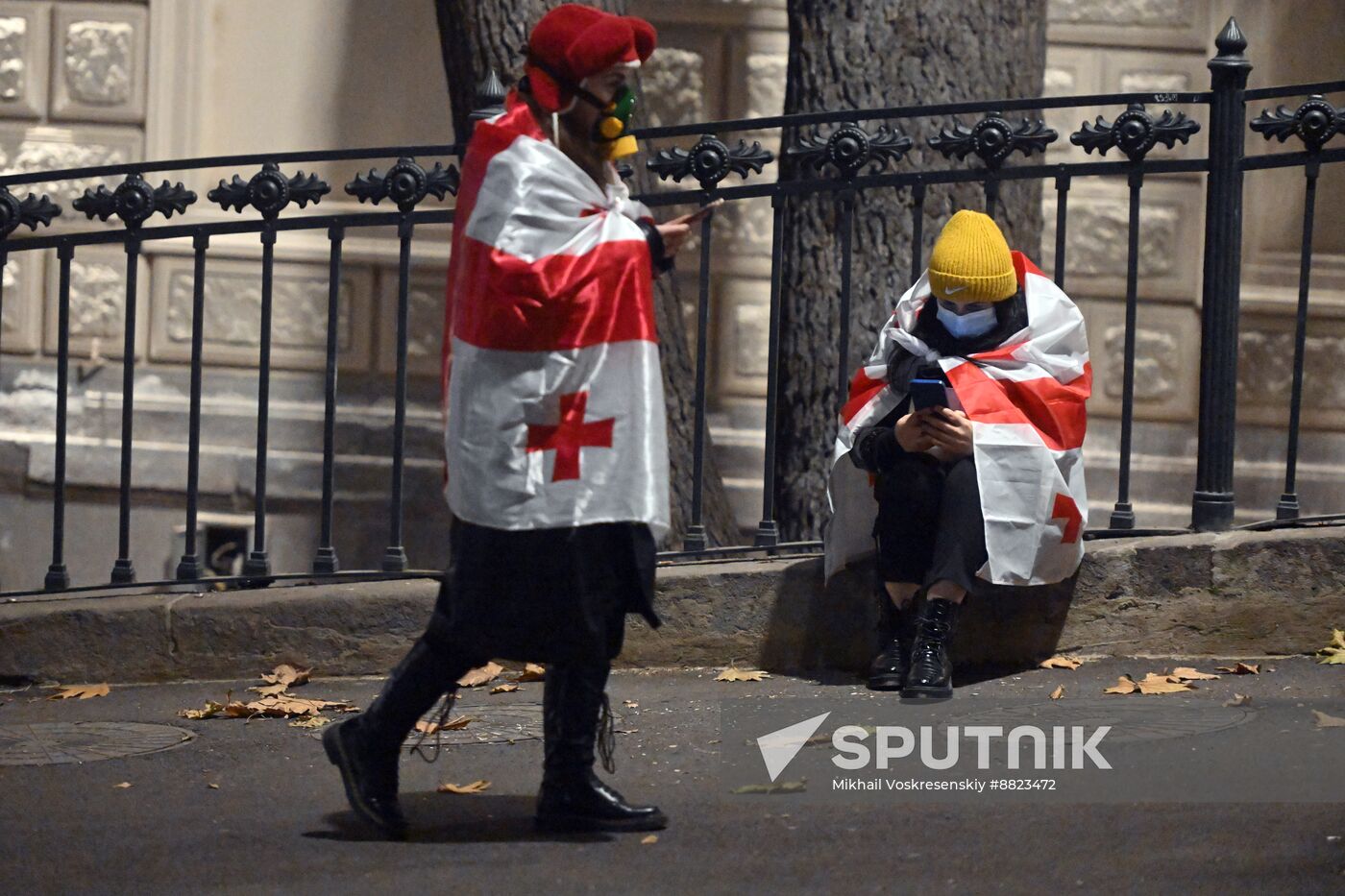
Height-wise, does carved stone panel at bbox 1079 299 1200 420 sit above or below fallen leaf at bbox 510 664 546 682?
above

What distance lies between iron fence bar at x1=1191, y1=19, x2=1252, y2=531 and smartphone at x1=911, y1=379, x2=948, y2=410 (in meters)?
0.99

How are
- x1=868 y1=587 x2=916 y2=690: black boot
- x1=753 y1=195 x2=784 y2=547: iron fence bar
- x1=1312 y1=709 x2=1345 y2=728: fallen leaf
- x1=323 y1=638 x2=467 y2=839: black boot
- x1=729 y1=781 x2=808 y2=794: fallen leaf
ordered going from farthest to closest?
x1=753 y1=195 x2=784 y2=547: iron fence bar < x1=868 y1=587 x2=916 y2=690: black boot < x1=1312 y1=709 x2=1345 y2=728: fallen leaf < x1=729 y1=781 x2=808 y2=794: fallen leaf < x1=323 y1=638 x2=467 y2=839: black boot

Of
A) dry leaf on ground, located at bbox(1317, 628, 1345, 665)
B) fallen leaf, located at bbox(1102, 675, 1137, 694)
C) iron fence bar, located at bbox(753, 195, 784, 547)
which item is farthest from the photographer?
iron fence bar, located at bbox(753, 195, 784, 547)

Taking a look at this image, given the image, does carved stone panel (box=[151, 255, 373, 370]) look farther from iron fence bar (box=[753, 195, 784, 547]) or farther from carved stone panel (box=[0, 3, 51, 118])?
iron fence bar (box=[753, 195, 784, 547])

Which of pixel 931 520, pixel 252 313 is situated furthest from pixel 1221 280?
pixel 252 313

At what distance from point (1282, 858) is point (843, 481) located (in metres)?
1.99

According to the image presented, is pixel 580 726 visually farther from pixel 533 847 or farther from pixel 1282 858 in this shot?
pixel 1282 858

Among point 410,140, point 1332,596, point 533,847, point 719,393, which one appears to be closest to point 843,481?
point 1332,596

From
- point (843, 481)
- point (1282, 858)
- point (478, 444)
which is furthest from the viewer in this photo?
point (843, 481)

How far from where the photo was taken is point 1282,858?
12.0 feet

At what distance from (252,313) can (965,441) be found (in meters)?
4.86

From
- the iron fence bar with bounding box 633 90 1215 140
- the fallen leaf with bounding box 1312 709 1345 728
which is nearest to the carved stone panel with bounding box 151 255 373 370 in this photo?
the iron fence bar with bounding box 633 90 1215 140

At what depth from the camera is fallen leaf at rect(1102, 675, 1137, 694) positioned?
5164 millimetres

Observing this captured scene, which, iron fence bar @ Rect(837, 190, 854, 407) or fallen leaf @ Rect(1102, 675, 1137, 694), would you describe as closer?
fallen leaf @ Rect(1102, 675, 1137, 694)
